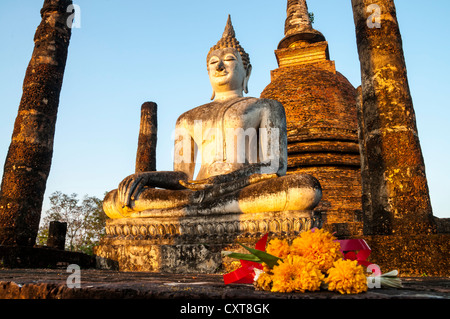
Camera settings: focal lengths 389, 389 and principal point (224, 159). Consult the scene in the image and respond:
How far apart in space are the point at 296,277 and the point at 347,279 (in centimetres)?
Answer: 19

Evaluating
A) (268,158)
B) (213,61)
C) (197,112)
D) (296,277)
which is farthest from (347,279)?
(213,61)

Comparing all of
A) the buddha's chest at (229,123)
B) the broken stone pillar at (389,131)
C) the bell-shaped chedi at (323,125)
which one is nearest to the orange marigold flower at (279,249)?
the broken stone pillar at (389,131)

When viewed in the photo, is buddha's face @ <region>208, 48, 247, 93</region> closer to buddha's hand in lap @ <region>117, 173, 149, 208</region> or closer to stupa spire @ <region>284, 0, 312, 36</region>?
buddha's hand in lap @ <region>117, 173, 149, 208</region>

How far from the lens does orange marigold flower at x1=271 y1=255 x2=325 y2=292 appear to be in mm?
1485

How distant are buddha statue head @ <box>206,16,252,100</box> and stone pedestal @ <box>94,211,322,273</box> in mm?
2304

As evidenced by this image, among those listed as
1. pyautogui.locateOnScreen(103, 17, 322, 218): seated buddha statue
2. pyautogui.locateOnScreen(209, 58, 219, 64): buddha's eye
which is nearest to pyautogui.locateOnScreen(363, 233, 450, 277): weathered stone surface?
pyautogui.locateOnScreen(103, 17, 322, 218): seated buddha statue

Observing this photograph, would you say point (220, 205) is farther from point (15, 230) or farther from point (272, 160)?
point (15, 230)

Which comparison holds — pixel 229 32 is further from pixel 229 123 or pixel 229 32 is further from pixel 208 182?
pixel 208 182

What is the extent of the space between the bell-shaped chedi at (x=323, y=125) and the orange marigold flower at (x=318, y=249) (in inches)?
328

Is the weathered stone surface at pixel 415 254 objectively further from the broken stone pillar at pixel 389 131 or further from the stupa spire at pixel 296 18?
the stupa spire at pixel 296 18

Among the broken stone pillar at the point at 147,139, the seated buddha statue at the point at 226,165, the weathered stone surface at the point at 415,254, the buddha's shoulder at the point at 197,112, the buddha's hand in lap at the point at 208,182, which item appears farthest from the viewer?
the broken stone pillar at the point at 147,139

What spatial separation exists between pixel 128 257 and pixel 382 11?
4.84 m

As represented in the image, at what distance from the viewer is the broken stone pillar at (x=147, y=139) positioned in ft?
37.9
